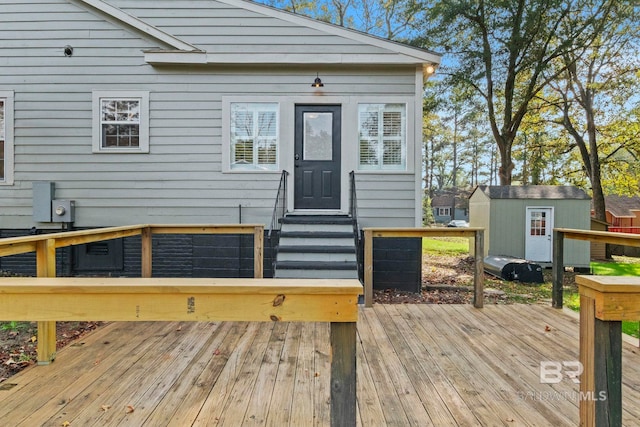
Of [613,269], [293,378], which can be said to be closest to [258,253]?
[293,378]

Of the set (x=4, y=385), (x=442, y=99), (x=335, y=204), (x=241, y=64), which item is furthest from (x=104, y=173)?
(x=442, y=99)

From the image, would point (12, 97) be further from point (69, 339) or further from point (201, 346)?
point (201, 346)

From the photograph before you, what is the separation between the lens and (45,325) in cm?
258

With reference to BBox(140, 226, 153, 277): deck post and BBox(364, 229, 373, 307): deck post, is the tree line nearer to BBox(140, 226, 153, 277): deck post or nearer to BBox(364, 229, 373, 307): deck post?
BBox(364, 229, 373, 307): deck post

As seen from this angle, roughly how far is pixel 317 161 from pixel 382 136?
1.14 m

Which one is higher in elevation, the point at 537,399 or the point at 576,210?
the point at 576,210

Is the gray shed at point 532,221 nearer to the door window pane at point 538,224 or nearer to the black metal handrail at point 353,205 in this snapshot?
the door window pane at point 538,224

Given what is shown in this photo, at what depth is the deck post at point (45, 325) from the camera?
258cm

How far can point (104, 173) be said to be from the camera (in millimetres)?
5723

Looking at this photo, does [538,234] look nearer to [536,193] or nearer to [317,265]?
[536,193]

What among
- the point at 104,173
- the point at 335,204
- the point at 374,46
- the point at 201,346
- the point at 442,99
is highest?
the point at 442,99

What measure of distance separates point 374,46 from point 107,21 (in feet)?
14.2

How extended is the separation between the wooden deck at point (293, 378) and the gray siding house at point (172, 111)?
2.68m

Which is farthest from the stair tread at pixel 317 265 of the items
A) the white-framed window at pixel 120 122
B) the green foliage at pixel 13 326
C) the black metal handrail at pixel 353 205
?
the white-framed window at pixel 120 122
